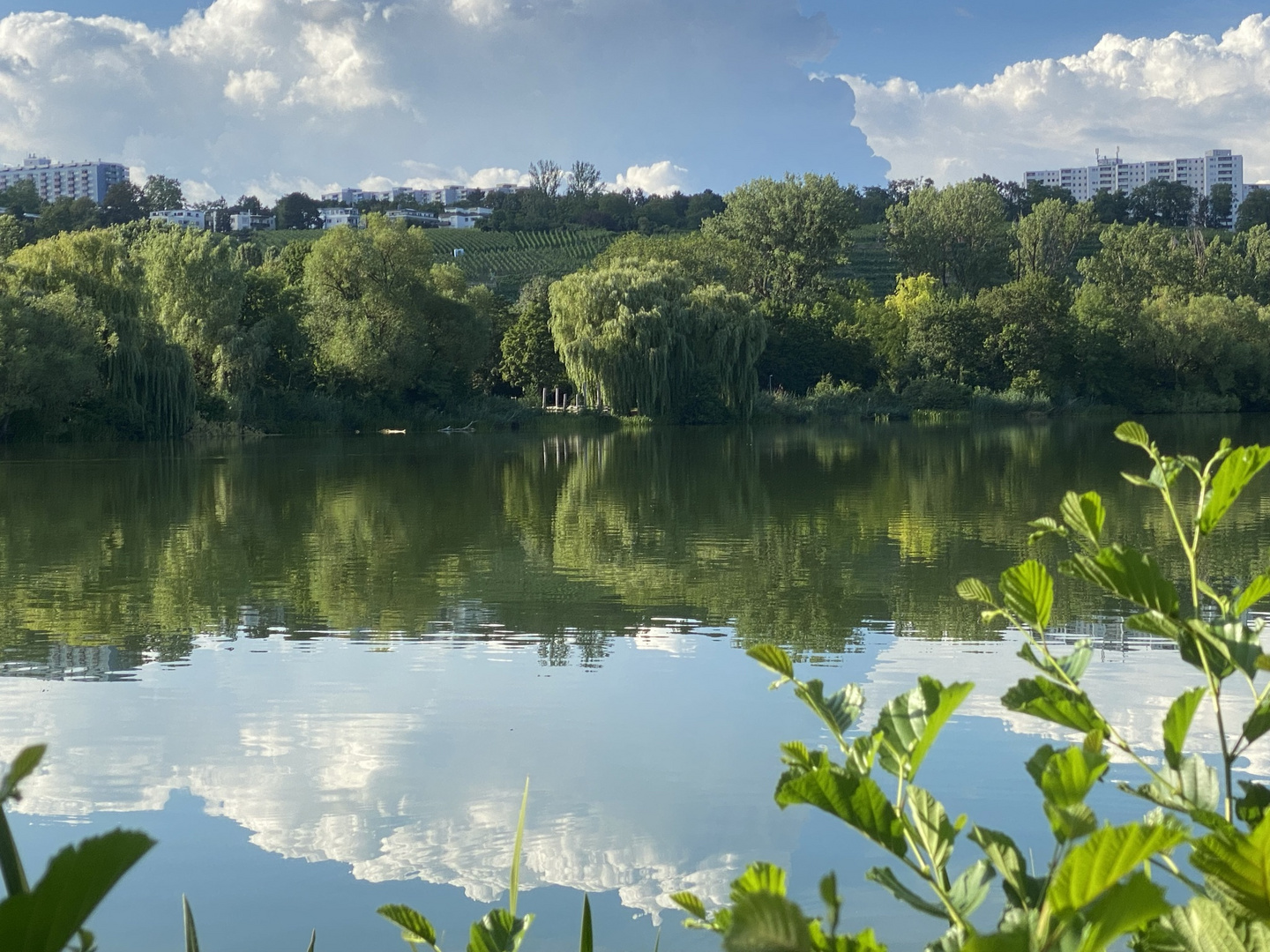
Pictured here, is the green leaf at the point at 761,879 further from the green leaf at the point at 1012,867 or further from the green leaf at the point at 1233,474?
the green leaf at the point at 1233,474

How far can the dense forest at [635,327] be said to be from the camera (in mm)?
32406

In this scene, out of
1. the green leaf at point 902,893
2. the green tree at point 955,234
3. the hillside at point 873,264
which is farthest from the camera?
the hillside at point 873,264

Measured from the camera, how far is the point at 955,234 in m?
74.1

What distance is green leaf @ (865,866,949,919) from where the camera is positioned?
33.1 inches

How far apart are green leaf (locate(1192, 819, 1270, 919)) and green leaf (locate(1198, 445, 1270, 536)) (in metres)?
0.39

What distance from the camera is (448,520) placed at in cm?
1415

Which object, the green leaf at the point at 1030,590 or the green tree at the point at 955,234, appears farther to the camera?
the green tree at the point at 955,234

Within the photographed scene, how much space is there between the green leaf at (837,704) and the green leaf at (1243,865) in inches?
14.7

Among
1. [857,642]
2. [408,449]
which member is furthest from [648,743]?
[408,449]

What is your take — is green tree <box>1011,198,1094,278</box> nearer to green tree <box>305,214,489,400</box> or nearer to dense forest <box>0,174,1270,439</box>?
dense forest <box>0,174,1270,439</box>

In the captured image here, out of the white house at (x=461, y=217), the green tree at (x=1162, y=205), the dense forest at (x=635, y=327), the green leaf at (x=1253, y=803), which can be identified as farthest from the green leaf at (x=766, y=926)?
the white house at (x=461, y=217)

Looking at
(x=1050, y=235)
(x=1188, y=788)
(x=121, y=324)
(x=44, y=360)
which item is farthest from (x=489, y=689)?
(x=1050, y=235)

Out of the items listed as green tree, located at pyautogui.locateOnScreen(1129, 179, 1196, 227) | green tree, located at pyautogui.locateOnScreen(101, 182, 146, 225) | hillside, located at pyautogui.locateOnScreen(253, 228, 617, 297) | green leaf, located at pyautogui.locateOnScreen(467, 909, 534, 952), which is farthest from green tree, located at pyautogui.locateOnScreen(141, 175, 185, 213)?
green leaf, located at pyautogui.locateOnScreen(467, 909, 534, 952)

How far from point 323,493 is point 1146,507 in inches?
395
